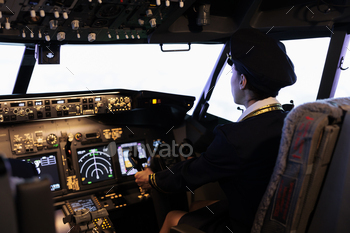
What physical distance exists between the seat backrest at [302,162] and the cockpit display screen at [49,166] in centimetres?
163

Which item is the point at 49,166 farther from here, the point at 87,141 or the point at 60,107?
the point at 60,107

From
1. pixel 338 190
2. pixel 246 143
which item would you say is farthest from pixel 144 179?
pixel 338 190

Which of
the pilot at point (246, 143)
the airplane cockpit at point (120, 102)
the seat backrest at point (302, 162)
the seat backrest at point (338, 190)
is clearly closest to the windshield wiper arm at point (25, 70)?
the airplane cockpit at point (120, 102)

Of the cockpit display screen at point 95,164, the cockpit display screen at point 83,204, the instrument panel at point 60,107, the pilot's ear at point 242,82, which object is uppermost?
the pilot's ear at point 242,82

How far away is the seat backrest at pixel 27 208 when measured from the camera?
1.42ft

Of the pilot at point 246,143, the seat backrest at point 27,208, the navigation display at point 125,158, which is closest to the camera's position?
the seat backrest at point 27,208

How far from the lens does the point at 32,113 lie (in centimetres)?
207

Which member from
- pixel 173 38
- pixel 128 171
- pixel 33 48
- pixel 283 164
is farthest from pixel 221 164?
pixel 33 48

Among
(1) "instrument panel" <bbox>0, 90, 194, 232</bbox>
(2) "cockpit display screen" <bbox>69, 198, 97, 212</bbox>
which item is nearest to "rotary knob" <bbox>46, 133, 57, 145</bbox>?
(1) "instrument panel" <bbox>0, 90, 194, 232</bbox>

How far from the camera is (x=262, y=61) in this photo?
52.5 inches

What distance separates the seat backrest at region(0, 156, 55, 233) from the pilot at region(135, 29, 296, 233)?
2.99ft

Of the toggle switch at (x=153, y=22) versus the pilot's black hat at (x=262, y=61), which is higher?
the toggle switch at (x=153, y=22)

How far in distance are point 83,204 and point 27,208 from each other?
5.74 feet

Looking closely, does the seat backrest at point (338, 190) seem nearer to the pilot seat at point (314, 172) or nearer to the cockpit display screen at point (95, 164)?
the pilot seat at point (314, 172)
